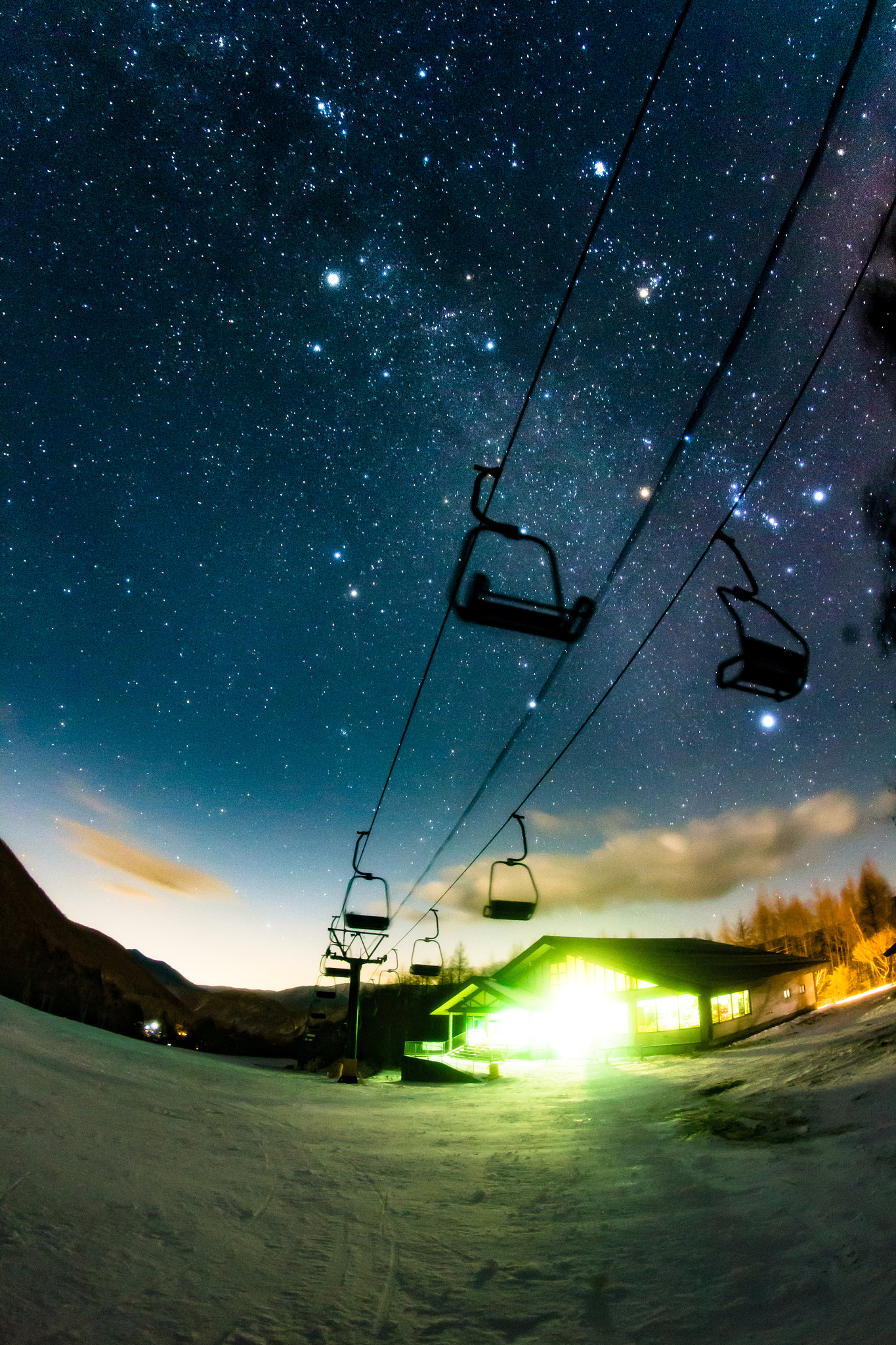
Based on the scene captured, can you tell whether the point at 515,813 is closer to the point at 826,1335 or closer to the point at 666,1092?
the point at 666,1092

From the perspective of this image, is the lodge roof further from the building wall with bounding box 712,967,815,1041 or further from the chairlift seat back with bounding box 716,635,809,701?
the chairlift seat back with bounding box 716,635,809,701

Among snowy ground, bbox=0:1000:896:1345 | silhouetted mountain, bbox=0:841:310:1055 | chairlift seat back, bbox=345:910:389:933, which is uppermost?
chairlift seat back, bbox=345:910:389:933

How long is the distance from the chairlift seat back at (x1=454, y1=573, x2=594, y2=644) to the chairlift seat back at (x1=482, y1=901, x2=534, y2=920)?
10.1 m

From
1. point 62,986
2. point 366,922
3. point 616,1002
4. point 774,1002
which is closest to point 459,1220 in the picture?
point 366,922

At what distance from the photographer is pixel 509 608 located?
5.21 m

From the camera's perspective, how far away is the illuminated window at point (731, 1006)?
25797mm

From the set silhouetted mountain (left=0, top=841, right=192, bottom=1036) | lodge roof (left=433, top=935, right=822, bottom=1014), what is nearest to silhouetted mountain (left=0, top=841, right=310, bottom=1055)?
silhouetted mountain (left=0, top=841, right=192, bottom=1036)

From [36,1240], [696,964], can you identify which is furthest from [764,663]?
[696,964]

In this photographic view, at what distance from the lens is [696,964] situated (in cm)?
2841

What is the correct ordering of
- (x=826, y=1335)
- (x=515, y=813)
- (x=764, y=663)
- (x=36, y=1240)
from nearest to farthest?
1. (x=826, y=1335)
2. (x=36, y=1240)
3. (x=764, y=663)
4. (x=515, y=813)

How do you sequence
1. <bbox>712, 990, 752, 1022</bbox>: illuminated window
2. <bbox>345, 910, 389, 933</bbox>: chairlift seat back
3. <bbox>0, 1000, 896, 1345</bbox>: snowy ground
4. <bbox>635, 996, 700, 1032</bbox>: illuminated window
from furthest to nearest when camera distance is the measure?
<bbox>712, 990, 752, 1022</bbox>: illuminated window, <bbox>635, 996, 700, 1032</bbox>: illuminated window, <bbox>345, 910, 389, 933</bbox>: chairlift seat back, <bbox>0, 1000, 896, 1345</bbox>: snowy ground

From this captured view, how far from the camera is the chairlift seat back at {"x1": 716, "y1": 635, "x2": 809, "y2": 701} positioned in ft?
19.9

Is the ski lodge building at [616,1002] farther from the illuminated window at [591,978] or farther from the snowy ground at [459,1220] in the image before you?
the snowy ground at [459,1220]

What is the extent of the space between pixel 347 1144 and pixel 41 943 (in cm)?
8146
